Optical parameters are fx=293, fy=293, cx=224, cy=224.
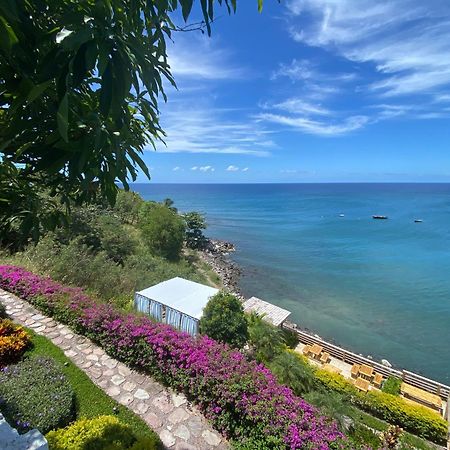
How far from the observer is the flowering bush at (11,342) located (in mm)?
6055

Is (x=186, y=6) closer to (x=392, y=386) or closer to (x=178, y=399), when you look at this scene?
(x=178, y=399)

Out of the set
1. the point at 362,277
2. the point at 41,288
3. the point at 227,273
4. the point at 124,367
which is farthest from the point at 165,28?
the point at 362,277

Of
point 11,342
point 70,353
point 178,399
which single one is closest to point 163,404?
point 178,399

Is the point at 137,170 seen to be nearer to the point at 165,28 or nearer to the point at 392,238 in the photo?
the point at 165,28

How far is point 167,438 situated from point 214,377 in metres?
1.25

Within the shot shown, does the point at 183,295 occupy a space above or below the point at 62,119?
below

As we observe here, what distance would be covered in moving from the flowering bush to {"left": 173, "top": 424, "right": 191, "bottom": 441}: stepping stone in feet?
12.4

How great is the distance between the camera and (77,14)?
117cm

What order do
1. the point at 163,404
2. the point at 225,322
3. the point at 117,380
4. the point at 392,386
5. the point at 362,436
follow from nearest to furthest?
the point at 163,404, the point at 117,380, the point at 362,436, the point at 225,322, the point at 392,386

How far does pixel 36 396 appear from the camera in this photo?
4973 millimetres

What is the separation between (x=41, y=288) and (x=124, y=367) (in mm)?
4131

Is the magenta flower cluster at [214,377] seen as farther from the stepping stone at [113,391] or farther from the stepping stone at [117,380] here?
the stepping stone at [113,391]

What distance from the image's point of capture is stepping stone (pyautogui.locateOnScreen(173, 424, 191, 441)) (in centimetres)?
516

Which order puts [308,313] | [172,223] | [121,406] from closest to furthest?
[121,406]
[308,313]
[172,223]
